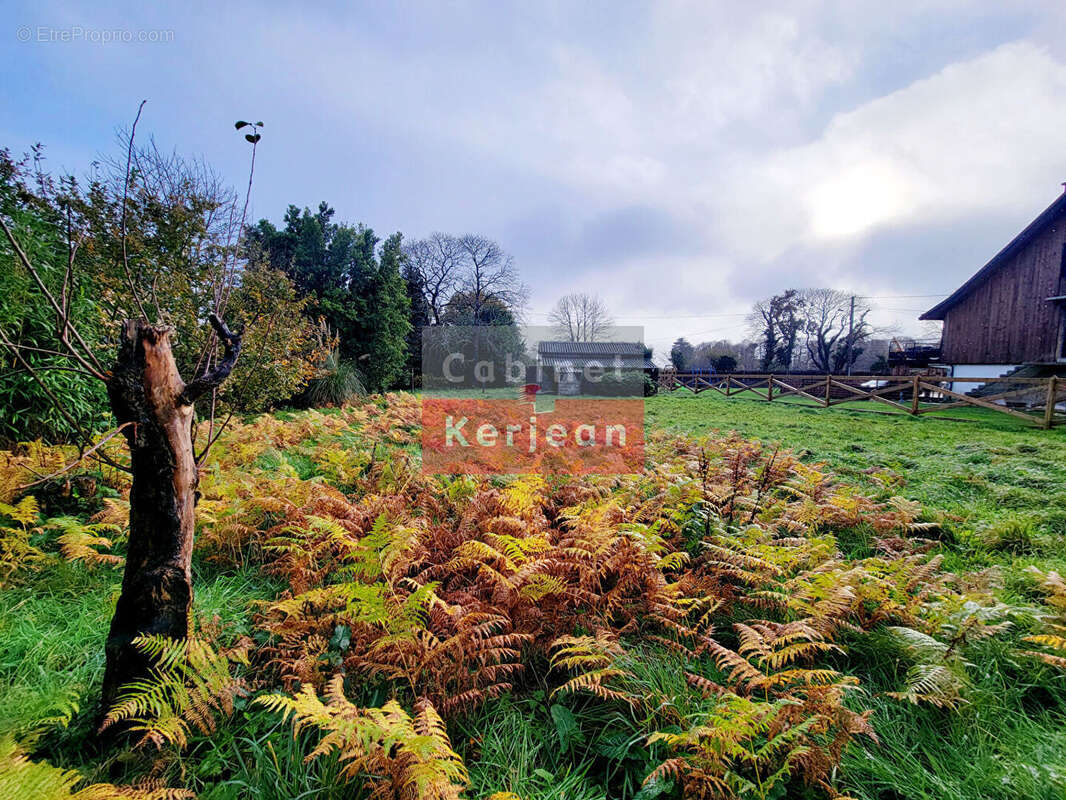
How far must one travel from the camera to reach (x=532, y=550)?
2.66 m

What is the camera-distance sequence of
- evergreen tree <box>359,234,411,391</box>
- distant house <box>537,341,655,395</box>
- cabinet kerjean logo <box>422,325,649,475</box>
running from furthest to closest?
distant house <box>537,341,655,395</box> < evergreen tree <box>359,234,411,391</box> < cabinet kerjean logo <box>422,325,649,475</box>

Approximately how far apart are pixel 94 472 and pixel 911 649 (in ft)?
18.1

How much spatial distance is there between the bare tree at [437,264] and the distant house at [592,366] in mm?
8722

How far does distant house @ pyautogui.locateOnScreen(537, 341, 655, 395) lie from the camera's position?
70.9 ft

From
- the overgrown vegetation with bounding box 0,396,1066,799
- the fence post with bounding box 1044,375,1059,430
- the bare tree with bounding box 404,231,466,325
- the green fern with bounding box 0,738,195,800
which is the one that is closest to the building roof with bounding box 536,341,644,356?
the bare tree with bounding box 404,231,466,325

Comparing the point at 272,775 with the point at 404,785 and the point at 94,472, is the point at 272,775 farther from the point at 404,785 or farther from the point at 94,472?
the point at 94,472

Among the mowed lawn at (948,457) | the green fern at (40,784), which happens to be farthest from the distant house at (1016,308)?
the green fern at (40,784)

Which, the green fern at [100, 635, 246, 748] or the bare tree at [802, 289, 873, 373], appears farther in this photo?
the bare tree at [802, 289, 873, 373]

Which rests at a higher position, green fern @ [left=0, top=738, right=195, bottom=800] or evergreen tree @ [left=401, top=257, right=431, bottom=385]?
evergreen tree @ [left=401, top=257, right=431, bottom=385]

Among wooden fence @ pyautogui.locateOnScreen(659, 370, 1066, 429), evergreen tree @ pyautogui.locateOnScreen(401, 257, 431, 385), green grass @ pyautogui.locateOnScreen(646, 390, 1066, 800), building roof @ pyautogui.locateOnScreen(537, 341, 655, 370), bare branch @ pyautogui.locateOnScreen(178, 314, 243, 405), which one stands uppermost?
evergreen tree @ pyautogui.locateOnScreen(401, 257, 431, 385)

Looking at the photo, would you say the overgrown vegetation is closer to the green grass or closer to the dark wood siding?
the green grass

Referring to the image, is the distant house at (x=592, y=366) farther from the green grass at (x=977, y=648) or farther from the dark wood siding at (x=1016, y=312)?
the dark wood siding at (x=1016, y=312)

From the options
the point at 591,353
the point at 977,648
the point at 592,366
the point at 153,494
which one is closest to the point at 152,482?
the point at 153,494

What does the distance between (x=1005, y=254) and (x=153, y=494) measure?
26.8 metres
